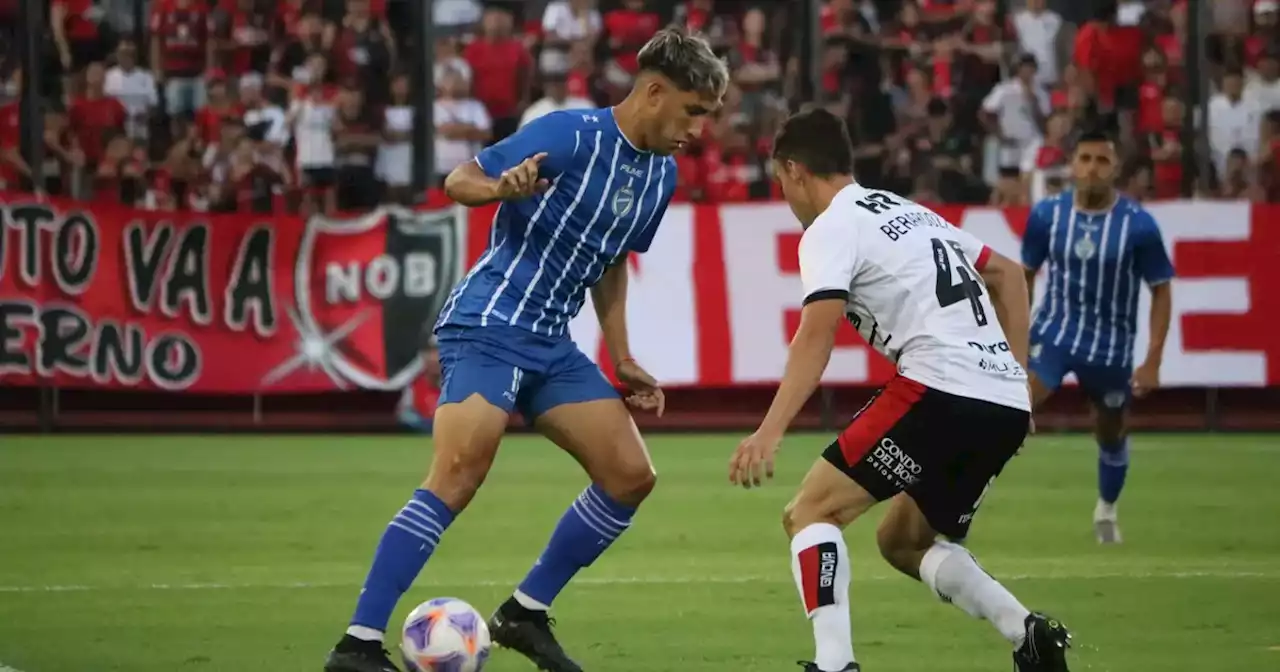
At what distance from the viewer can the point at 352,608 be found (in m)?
8.21

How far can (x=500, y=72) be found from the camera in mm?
18078

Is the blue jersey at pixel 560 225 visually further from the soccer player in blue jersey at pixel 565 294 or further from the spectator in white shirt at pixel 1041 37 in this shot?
the spectator in white shirt at pixel 1041 37

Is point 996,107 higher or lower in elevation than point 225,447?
higher

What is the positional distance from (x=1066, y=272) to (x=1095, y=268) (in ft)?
0.53

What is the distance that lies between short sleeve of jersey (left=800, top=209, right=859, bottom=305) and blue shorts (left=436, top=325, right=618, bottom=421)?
102 cm

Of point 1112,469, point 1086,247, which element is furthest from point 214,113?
point 1112,469

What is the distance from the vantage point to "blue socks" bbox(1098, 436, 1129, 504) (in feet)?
34.9

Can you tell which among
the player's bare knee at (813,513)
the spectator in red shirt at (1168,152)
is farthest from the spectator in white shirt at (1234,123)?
the player's bare knee at (813,513)

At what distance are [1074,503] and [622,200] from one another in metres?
6.35

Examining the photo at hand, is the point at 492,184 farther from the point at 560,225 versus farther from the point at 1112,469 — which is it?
the point at 1112,469

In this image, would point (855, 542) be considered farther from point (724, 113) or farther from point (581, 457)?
point (724, 113)

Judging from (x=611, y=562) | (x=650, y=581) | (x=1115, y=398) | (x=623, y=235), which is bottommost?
(x=611, y=562)

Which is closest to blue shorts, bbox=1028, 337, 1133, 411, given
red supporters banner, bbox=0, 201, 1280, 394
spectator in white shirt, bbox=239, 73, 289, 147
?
red supporters banner, bbox=0, 201, 1280, 394

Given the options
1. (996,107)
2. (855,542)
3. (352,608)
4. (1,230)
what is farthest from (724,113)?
(352,608)
